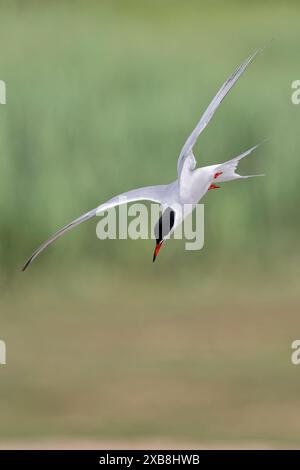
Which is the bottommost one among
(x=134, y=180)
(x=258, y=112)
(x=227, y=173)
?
(x=227, y=173)

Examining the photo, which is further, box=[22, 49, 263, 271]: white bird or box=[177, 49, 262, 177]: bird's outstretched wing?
box=[22, 49, 263, 271]: white bird

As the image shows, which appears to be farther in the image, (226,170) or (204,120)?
(226,170)

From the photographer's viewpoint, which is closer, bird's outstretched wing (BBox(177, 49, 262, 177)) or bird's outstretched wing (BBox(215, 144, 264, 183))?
bird's outstretched wing (BBox(177, 49, 262, 177))

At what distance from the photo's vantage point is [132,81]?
7.58 ft

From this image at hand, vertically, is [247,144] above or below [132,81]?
below

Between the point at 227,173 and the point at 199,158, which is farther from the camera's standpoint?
the point at 199,158

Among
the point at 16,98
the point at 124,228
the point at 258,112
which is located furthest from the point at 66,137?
the point at 258,112

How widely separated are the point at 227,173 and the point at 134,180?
0.41m

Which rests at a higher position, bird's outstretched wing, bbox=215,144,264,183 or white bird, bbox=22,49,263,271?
bird's outstretched wing, bbox=215,144,264,183

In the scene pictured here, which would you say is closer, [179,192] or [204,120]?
[204,120]

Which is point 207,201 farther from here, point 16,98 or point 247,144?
Result: point 16,98

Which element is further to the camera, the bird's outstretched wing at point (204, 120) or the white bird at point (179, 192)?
the white bird at point (179, 192)

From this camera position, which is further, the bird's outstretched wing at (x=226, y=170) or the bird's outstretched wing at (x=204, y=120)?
the bird's outstretched wing at (x=226, y=170)

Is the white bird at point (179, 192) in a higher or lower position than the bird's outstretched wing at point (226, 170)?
lower
